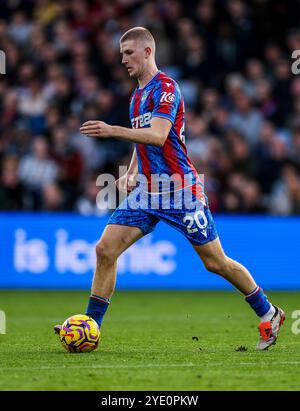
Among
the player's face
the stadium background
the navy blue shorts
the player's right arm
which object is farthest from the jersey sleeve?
the stadium background

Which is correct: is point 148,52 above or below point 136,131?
above

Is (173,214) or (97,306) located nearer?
(173,214)

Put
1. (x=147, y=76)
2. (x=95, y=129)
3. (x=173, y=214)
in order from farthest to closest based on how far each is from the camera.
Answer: (x=147, y=76)
(x=173, y=214)
(x=95, y=129)

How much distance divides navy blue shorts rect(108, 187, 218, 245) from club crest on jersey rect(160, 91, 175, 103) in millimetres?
789

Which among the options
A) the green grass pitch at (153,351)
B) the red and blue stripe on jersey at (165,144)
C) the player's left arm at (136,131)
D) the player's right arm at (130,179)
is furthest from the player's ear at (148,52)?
the green grass pitch at (153,351)

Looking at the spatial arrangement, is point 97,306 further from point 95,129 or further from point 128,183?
point 95,129

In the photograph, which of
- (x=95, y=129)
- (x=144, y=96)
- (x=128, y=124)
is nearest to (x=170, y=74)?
(x=128, y=124)

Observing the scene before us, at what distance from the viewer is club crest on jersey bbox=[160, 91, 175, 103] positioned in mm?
8852

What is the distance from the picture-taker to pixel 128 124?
710 inches

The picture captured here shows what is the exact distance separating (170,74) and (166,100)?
33.8 feet
